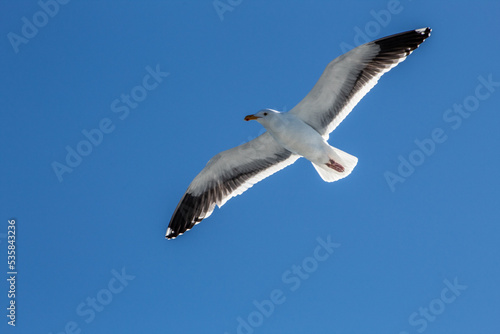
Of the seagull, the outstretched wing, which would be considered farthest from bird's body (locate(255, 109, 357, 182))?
the outstretched wing

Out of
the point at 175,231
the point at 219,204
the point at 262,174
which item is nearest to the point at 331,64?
the point at 262,174

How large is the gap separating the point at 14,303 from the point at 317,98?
15.3 ft

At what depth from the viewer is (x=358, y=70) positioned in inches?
382

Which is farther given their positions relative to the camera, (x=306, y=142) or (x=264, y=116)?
(x=264, y=116)

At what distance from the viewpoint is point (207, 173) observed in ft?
34.5

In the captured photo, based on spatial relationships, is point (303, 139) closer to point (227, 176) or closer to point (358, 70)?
point (358, 70)

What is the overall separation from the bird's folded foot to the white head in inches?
34.7

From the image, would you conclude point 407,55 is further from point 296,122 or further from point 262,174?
point 262,174

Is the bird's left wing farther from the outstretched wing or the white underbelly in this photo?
the outstretched wing

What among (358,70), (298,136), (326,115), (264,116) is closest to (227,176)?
(264,116)

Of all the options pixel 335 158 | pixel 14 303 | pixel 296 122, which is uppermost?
pixel 14 303

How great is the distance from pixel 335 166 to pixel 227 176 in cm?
161

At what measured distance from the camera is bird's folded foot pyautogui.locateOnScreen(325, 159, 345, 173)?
9.65 metres

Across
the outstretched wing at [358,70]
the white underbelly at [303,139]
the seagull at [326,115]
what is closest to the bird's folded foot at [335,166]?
the seagull at [326,115]
